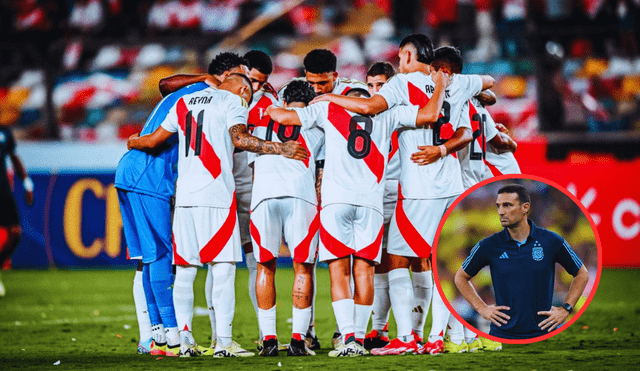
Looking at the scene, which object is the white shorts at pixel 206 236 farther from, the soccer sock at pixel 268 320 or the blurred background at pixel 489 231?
the blurred background at pixel 489 231

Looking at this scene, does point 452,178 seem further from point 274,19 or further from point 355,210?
point 274,19

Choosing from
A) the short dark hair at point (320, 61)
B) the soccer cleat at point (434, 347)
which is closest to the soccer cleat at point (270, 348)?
the soccer cleat at point (434, 347)

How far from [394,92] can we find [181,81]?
1639 mm

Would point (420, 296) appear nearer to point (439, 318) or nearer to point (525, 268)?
point (439, 318)

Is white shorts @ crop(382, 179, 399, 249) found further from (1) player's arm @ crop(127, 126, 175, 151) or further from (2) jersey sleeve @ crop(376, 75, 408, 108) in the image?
→ (1) player's arm @ crop(127, 126, 175, 151)

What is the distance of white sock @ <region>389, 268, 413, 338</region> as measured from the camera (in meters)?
5.92

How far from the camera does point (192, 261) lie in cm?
595

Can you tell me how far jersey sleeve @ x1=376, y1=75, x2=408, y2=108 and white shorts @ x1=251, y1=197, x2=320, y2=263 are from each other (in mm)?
850

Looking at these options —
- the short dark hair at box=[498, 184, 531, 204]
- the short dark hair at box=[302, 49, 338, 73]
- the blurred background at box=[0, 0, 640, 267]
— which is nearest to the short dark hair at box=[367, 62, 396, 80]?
the short dark hair at box=[302, 49, 338, 73]

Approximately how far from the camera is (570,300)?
224 inches

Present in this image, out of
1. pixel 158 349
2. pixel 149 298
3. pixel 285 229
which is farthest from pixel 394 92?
pixel 158 349

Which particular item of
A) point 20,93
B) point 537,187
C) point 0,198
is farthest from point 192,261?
point 20,93

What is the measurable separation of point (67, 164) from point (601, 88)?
327 inches

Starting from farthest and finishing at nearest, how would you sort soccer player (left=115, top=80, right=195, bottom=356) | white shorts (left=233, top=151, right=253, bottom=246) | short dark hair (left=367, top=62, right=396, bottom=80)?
short dark hair (left=367, top=62, right=396, bottom=80)
white shorts (left=233, top=151, right=253, bottom=246)
soccer player (left=115, top=80, right=195, bottom=356)
